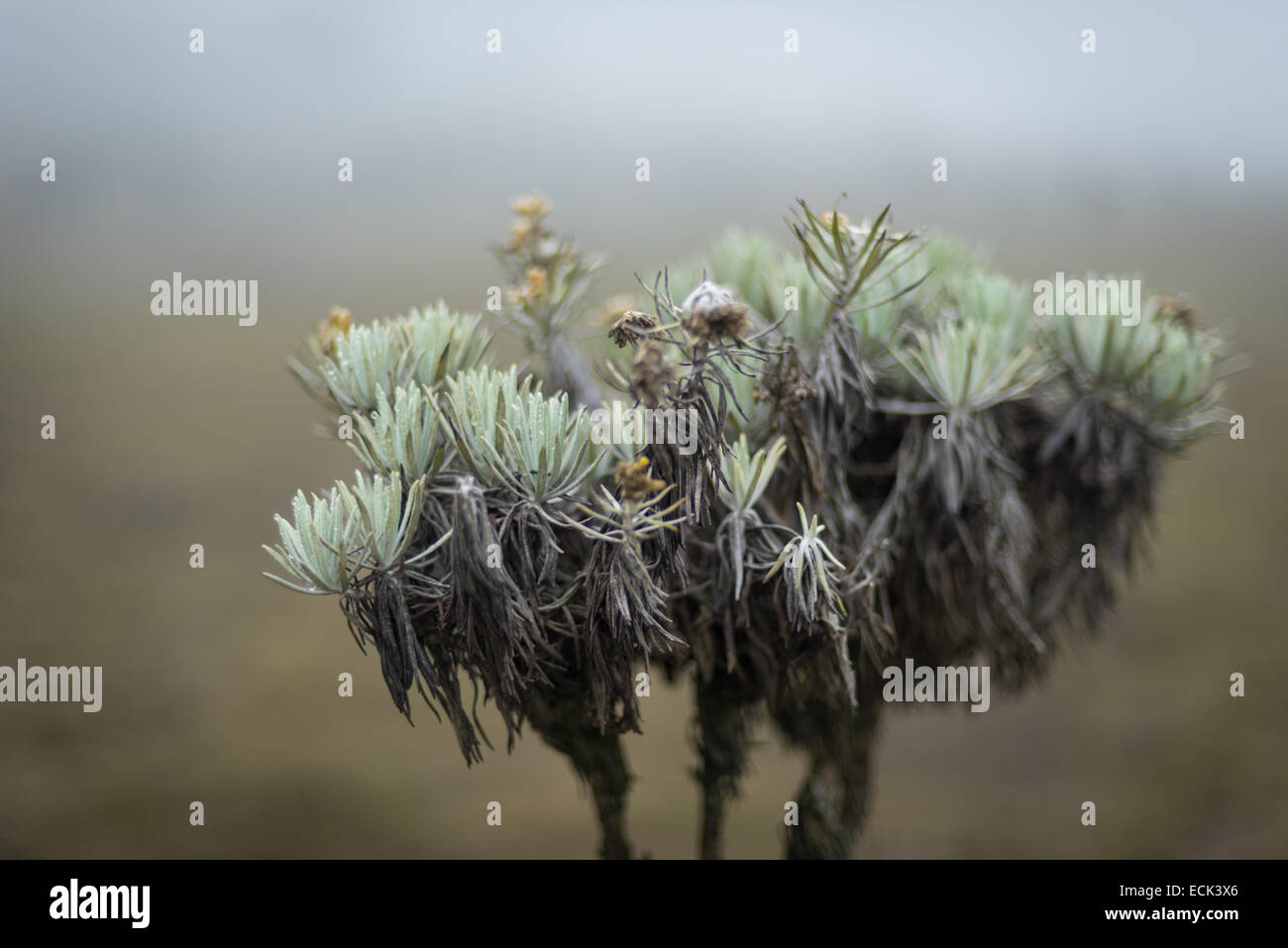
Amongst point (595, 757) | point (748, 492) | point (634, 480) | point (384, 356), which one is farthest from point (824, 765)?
point (384, 356)

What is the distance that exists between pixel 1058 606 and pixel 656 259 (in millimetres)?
2204

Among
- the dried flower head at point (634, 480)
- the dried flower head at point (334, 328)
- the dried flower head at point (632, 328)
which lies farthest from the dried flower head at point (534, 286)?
the dried flower head at point (634, 480)

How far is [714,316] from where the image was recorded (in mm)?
782

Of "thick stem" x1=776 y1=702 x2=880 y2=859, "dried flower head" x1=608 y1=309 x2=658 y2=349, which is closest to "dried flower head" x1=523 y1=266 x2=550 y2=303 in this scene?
"dried flower head" x1=608 y1=309 x2=658 y2=349

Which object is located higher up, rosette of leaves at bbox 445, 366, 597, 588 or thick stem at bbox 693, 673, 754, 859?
rosette of leaves at bbox 445, 366, 597, 588

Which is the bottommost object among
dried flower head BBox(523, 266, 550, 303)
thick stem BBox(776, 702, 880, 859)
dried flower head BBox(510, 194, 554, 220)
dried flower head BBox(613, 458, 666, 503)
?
thick stem BBox(776, 702, 880, 859)

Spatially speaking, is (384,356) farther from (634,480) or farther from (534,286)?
(634,480)

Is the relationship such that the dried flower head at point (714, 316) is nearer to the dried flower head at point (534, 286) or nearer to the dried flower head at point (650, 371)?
the dried flower head at point (650, 371)

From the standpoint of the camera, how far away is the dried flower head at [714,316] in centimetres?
78

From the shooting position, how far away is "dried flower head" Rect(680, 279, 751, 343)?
78 cm

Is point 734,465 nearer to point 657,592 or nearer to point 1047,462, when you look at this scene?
point 657,592

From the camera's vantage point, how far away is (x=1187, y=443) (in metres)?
1.25

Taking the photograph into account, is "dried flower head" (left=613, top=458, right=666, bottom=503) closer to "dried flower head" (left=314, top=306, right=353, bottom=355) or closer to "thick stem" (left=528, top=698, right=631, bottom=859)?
"thick stem" (left=528, top=698, right=631, bottom=859)

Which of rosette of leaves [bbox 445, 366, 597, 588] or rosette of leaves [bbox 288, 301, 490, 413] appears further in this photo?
rosette of leaves [bbox 288, 301, 490, 413]
